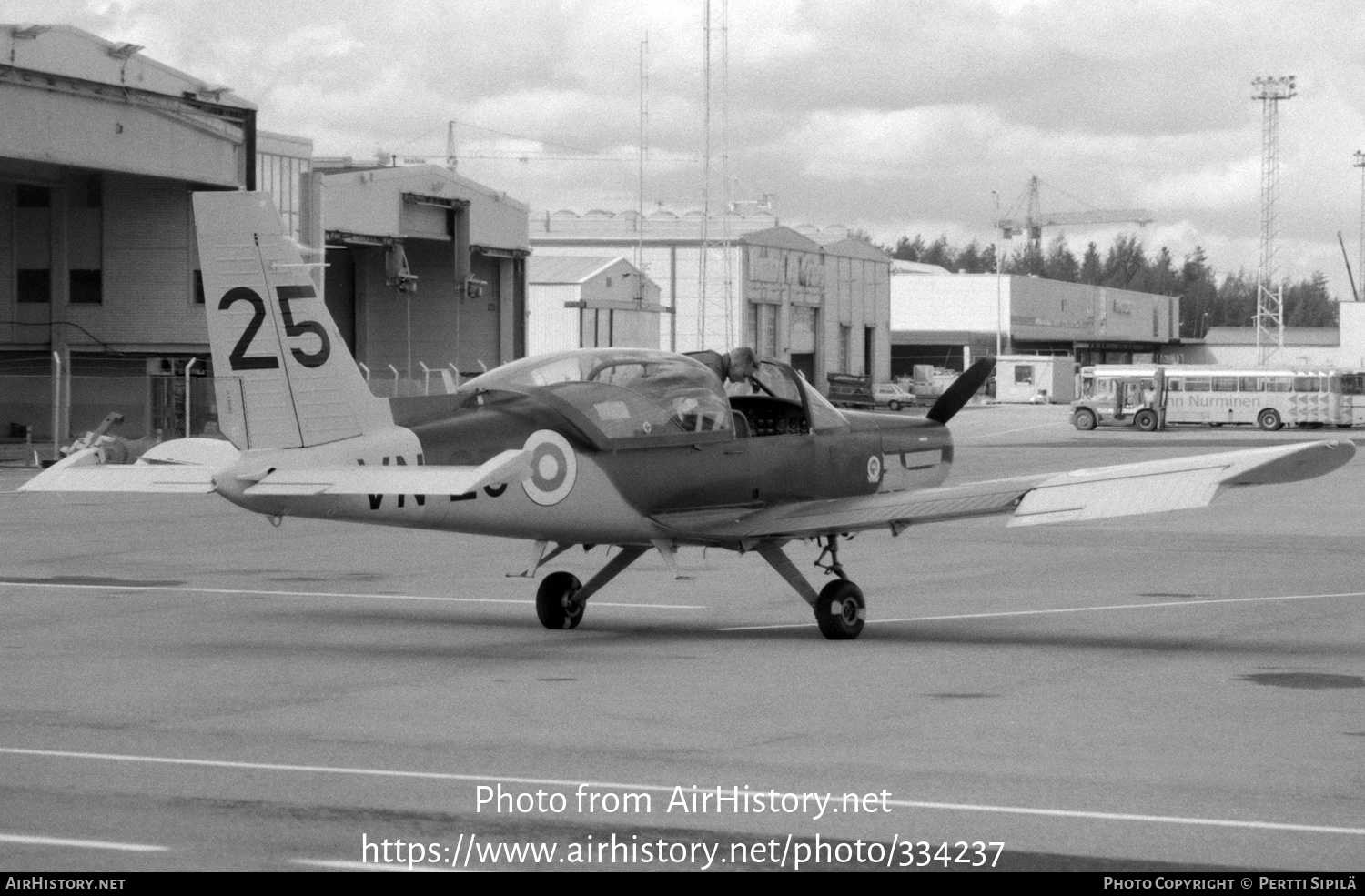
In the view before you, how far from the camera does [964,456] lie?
4941 centimetres

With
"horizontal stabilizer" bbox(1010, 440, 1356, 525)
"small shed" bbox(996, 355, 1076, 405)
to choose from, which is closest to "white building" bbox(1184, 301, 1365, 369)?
"small shed" bbox(996, 355, 1076, 405)

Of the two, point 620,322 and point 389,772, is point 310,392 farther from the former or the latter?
point 620,322

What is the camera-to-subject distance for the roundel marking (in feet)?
42.1

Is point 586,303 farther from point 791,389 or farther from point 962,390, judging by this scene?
point 791,389

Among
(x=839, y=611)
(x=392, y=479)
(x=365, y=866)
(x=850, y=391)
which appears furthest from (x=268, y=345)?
(x=850, y=391)

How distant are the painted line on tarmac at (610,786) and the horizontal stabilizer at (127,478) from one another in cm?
388

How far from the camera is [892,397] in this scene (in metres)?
93.1

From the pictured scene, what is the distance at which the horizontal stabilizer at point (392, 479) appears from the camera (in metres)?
11.3

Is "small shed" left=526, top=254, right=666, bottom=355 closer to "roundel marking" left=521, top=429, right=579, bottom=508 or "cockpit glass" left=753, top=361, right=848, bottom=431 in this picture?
"cockpit glass" left=753, top=361, right=848, bottom=431

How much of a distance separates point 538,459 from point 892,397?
81.1m

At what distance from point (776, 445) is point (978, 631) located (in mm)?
2206

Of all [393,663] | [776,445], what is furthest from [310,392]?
[776,445]

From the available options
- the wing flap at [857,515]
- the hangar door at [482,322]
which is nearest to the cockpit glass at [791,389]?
the wing flap at [857,515]

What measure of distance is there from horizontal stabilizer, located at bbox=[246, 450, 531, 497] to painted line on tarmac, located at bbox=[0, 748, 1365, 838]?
3012 mm
